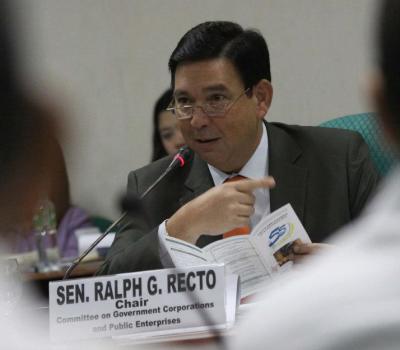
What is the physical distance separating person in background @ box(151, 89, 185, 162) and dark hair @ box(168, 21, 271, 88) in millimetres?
1070

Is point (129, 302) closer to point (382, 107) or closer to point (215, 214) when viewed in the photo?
point (215, 214)

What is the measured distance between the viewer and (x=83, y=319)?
6.40 feet

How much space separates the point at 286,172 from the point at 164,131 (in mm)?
1362

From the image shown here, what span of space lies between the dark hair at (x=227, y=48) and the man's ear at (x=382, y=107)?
81.0 inches

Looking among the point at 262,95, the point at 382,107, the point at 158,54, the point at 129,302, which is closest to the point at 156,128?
the point at 262,95

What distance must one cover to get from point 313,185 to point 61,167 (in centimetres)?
209

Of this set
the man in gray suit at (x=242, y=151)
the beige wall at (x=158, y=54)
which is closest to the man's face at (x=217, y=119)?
the man in gray suit at (x=242, y=151)

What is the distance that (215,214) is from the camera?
8.47ft

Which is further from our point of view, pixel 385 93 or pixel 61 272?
pixel 61 272

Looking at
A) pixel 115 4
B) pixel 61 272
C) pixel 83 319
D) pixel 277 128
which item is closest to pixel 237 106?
pixel 277 128

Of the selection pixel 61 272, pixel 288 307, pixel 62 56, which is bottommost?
pixel 61 272

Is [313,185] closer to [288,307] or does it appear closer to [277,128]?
[277,128]

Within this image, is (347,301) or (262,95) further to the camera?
(262,95)

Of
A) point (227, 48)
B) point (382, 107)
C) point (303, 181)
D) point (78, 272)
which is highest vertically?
point (382, 107)
